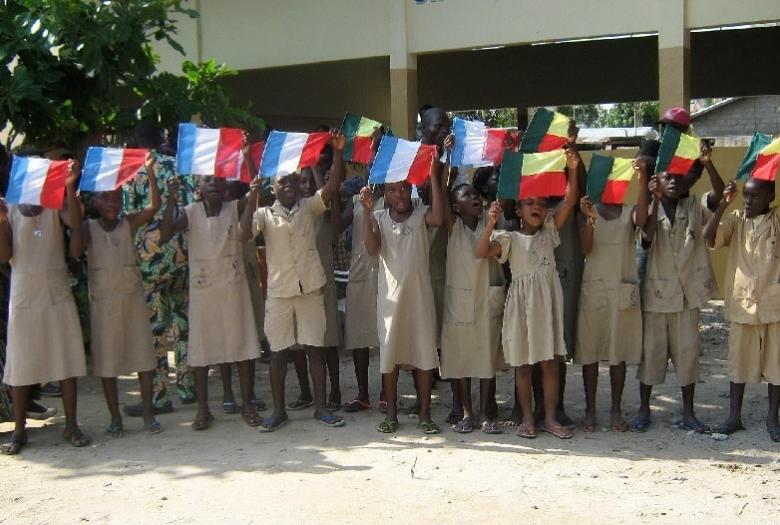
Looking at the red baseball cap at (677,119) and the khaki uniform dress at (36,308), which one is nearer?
the khaki uniform dress at (36,308)

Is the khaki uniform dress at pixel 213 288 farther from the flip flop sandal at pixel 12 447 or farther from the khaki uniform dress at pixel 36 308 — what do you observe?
the flip flop sandal at pixel 12 447

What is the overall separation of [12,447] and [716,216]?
447cm

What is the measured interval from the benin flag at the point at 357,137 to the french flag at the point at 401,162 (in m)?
0.43

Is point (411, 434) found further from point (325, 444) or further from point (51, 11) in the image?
point (51, 11)

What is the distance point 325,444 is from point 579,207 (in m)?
2.12

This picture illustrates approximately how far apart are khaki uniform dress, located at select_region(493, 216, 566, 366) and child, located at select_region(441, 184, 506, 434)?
149 millimetres

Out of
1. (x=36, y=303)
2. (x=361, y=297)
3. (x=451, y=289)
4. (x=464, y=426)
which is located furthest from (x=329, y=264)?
(x=36, y=303)

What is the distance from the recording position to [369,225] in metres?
5.23

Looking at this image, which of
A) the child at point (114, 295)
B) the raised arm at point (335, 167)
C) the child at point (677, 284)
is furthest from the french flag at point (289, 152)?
the child at point (677, 284)

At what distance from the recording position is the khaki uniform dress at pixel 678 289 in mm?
5195

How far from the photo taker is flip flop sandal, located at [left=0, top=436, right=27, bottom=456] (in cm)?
518

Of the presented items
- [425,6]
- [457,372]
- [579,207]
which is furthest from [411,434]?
[425,6]

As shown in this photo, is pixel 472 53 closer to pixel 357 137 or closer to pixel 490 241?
pixel 357 137

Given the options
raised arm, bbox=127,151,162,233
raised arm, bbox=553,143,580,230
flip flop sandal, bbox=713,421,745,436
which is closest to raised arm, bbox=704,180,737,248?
raised arm, bbox=553,143,580,230
